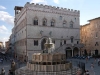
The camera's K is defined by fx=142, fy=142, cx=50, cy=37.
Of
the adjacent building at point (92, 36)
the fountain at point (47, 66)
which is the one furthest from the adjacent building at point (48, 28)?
the fountain at point (47, 66)

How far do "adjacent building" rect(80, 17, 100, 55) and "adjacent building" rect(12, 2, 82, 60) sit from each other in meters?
6.51

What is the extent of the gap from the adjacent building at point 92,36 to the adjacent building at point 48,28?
651cm

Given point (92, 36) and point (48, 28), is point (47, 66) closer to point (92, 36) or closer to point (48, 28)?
point (48, 28)

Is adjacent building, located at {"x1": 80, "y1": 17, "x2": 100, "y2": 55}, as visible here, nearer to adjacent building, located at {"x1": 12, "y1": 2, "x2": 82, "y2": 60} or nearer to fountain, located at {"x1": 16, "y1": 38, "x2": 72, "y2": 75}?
adjacent building, located at {"x1": 12, "y1": 2, "x2": 82, "y2": 60}

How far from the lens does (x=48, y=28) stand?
Result: 3484 centimetres

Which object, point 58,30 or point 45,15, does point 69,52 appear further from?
point 45,15

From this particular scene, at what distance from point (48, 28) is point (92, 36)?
643 inches

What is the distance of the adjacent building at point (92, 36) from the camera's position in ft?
136

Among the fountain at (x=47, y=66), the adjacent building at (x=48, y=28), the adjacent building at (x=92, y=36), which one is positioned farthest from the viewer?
the adjacent building at (x=92, y=36)

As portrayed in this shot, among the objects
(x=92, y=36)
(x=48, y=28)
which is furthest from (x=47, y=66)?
(x=92, y=36)

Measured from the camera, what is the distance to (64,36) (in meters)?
37.1

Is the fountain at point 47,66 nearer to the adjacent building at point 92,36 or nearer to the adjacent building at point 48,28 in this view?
the adjacent building at point 48,28

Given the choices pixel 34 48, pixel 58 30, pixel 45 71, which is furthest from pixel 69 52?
pixel 45 71

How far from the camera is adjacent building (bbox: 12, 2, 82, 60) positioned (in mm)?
32656
